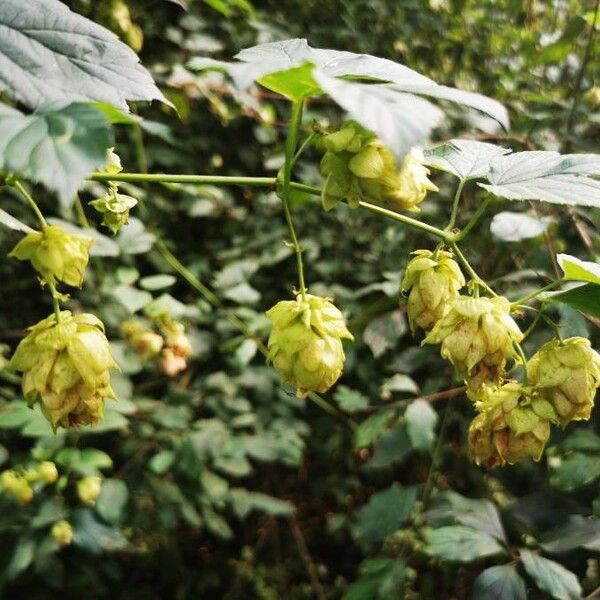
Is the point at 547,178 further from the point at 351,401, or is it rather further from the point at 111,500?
the point at 111,500

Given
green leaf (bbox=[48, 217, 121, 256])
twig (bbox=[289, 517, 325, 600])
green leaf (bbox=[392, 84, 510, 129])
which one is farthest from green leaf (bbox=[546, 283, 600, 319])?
twig (bbox=[289, 517, 325, 600])

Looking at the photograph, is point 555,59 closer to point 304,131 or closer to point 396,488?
point 304,131

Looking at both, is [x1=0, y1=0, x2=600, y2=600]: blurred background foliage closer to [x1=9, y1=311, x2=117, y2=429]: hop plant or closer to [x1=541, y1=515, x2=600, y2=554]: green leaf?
[x1=541, y1=515, x2=600, y2=554]: green leaf

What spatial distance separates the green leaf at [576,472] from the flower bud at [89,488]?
108cm

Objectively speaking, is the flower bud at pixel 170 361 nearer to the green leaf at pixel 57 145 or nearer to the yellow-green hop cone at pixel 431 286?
the yellow-green hop cone at pixel 431 286

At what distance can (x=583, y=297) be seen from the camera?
0.77 metres

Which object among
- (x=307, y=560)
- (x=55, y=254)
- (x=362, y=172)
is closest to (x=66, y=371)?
(x=55, y=254)

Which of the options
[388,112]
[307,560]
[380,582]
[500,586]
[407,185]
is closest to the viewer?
[388,112]

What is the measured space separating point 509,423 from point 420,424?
776mm

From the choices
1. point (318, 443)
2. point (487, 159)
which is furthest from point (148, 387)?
point (487, 159)

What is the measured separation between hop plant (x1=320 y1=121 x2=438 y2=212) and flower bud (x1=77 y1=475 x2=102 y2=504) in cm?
123

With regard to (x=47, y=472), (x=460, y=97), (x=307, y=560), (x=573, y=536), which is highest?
(x=460, y=97)

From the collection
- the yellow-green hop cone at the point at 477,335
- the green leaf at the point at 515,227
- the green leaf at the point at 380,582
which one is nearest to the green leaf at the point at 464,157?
the yellow-green hop cone at the point at 477,335

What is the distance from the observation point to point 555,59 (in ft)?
7.29
